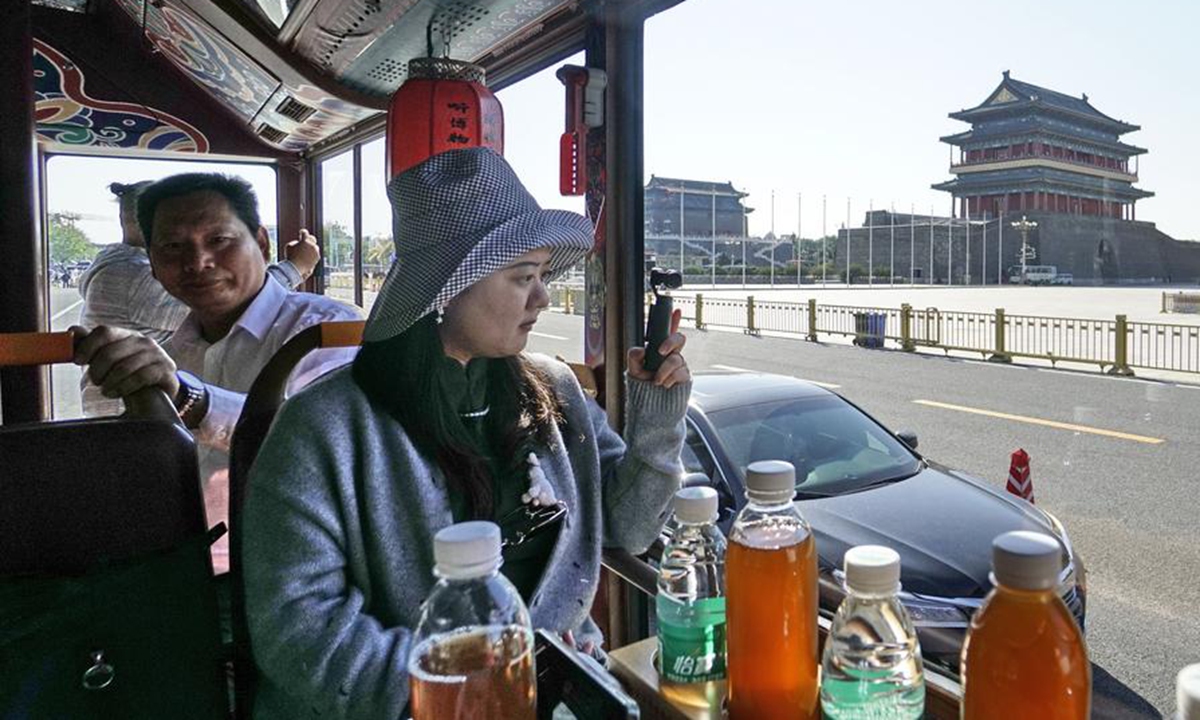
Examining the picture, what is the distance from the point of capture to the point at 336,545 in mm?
1111

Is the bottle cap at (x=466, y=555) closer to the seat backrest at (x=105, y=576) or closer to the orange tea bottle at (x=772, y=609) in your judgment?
the orange tea bottle at (x=772, y=609)

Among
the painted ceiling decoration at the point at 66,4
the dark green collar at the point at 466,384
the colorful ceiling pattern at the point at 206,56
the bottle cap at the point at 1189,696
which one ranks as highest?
the painted ceiling decoration at the point at 66,4

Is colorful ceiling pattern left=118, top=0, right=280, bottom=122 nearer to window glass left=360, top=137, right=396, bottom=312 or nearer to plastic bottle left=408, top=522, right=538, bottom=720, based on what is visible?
window glass left=360, top=137, right=396, bottom=312

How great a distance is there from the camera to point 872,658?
76 cm

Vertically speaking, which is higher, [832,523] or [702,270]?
[702,270]

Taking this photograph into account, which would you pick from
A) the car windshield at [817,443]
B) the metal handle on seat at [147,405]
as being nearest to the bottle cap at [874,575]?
the metal handle on seat at [147,405]

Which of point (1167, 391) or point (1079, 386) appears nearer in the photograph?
point (1167, 391)

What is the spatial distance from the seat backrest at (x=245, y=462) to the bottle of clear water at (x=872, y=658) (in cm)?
92

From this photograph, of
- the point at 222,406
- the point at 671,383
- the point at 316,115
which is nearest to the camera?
the point at 671,383

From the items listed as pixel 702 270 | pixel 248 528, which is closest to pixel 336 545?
pixel 248 528

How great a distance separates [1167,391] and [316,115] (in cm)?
627

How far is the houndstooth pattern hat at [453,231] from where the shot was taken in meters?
1.19

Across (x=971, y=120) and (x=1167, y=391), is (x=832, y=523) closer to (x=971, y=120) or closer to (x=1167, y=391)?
(x=971, y=120)

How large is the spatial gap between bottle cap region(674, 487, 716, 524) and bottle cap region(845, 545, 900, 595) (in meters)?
0.25
